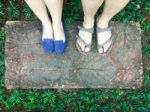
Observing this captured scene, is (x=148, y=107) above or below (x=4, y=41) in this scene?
below

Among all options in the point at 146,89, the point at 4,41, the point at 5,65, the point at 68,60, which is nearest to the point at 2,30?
the point at 4,41

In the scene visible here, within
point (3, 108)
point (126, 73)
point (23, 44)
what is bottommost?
point (3, 108)

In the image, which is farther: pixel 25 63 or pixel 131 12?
pixel 131 12

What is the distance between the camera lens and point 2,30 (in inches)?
124

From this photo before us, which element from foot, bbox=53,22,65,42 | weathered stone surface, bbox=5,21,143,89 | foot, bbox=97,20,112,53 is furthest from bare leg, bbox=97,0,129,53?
foot, bbox=53,22,65,42

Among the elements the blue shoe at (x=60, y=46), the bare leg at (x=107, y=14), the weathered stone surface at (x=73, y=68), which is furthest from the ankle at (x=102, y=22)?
the blue shoe at (x=60, y=46)

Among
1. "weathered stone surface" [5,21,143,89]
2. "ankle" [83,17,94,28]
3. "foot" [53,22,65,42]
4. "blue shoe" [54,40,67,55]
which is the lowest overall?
"weathered stone surface" [5,21,143,89]

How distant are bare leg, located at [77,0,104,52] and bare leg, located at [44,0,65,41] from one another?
18cm

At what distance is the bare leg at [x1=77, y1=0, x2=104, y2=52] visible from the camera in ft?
7.72

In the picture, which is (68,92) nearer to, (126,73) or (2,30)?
(126,73)

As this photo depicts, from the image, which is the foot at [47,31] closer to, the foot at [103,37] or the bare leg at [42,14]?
the bare leg at [42,14]

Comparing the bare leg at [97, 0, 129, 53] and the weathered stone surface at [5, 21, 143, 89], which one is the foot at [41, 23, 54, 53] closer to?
the weathered stone surface at [5, 21, 143, 89]

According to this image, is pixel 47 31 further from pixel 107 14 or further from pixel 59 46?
pixel 107 14

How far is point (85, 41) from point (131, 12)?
0.60 meters
